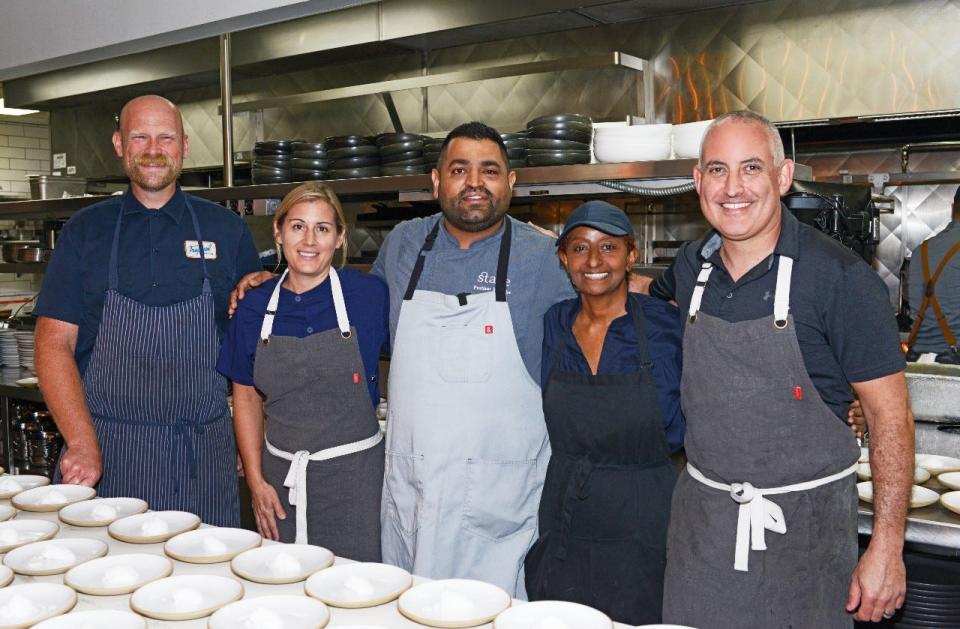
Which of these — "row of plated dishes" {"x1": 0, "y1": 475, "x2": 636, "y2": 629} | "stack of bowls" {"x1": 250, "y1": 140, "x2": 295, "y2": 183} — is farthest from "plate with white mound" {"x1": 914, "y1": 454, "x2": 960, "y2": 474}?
"stack of bowls" {"x1": 250, "y1": 140, "x2": 295, "y2": 183}

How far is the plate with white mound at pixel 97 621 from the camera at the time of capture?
51.0 inches

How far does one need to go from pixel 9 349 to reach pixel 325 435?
Result: 9.98 ft

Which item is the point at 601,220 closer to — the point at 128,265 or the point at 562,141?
the point at 562,141

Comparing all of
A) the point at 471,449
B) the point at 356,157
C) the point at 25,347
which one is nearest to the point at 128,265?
the point at 471,449

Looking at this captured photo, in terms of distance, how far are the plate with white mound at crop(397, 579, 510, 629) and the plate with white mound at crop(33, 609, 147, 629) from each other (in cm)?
41

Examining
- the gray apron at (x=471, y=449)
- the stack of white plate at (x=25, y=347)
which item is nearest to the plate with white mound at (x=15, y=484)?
the gray apron at (x=471, y=449)

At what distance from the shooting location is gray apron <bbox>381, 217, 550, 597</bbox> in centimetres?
221

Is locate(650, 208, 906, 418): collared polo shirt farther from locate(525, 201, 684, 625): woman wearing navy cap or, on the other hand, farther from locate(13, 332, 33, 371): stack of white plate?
locate(13, 332, 33, 371): stack of white plate

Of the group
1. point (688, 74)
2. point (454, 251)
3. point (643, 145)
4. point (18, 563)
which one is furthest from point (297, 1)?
point (688, 74)

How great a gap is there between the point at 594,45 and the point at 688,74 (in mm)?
598

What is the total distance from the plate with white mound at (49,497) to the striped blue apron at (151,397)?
14.9 inches

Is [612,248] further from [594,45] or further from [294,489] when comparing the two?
[594,45]

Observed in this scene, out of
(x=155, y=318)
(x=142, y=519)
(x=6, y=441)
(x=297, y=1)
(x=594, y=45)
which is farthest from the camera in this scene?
(x=594, y=45)

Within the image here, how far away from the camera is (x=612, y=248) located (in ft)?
6.97
